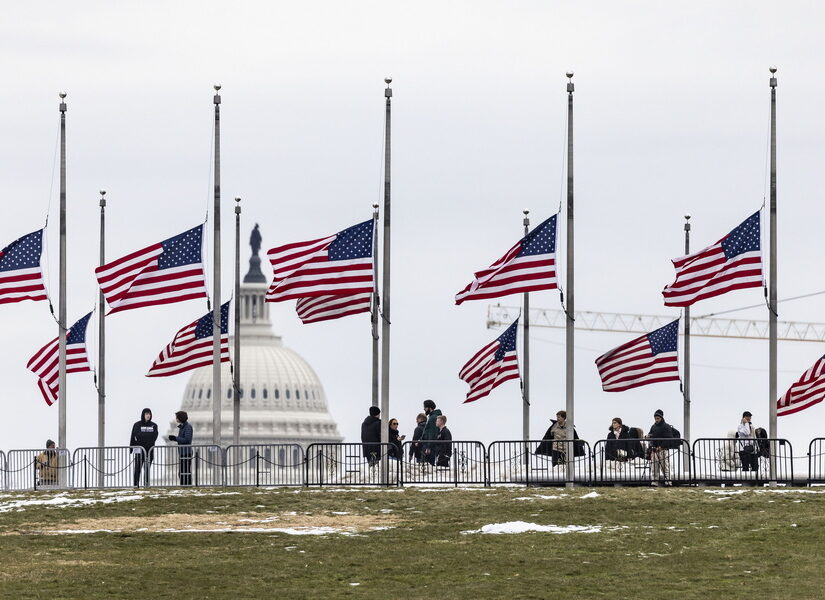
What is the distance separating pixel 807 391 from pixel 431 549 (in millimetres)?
21909

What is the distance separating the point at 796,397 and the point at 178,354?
15.0m

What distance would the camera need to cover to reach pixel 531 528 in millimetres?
37594

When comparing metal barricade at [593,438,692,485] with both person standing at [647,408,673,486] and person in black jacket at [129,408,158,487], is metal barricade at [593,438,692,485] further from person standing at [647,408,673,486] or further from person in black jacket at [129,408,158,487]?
person in black jacket at [129,408,158,487]

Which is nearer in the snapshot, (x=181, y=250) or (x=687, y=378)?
(x=181, y=250)

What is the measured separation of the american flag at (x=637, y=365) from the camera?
56500 millimetres

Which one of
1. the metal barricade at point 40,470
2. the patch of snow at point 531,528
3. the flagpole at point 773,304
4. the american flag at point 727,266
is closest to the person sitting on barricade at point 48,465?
the metal barricade at point 40,470

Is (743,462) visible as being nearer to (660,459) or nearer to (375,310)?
(660,459)

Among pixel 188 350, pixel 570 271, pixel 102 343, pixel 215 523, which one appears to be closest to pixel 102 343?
pixel 102 343

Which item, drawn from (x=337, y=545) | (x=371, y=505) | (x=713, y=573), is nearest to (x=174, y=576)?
(x=337, y=545)

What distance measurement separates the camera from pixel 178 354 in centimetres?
5844

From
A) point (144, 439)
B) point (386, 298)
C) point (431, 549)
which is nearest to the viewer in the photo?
point (431, 549)

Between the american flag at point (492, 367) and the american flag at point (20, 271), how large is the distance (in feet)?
37.9

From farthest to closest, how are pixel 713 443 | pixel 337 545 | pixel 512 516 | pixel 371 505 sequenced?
pixel 713 443 < pixel 371 505 < pixel 512 516 < pixel 337 545

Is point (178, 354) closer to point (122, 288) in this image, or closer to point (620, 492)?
point (122, 288)
